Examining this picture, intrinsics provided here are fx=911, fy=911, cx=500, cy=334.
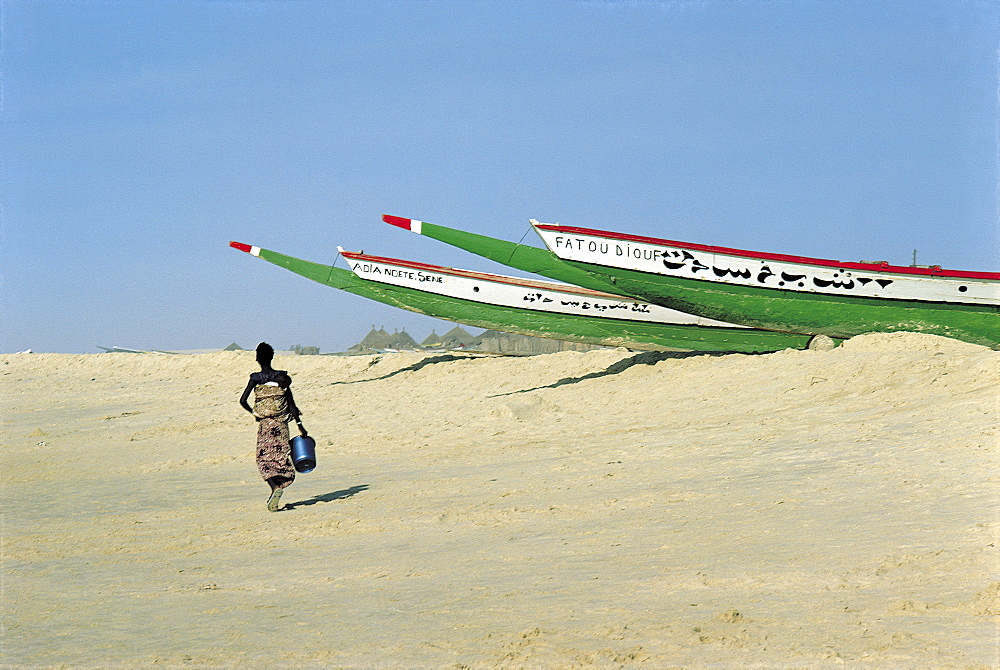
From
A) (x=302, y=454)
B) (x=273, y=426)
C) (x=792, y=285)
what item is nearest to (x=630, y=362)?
(x=792, y=285)

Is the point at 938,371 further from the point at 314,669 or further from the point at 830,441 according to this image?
the point at 314,669

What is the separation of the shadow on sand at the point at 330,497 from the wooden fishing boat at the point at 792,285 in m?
6.64

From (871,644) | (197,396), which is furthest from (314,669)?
(197,396)

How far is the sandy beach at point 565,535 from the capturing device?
3861 mm

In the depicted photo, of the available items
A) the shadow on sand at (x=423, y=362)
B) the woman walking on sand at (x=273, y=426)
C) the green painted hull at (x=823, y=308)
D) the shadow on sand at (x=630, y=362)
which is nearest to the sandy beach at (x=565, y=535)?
the woman walking on sand at (x=273, y=426)

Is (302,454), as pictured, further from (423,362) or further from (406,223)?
(423,362)

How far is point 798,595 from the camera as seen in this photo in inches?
166

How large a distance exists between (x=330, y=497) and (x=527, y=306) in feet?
40.7

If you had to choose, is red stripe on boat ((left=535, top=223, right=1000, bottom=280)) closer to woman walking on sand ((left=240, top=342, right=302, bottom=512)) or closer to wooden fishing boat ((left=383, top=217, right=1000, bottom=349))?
wooden fishing boat ((left=383, top=217, right=1000, bottom=349))

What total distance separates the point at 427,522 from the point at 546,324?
13.7 meters

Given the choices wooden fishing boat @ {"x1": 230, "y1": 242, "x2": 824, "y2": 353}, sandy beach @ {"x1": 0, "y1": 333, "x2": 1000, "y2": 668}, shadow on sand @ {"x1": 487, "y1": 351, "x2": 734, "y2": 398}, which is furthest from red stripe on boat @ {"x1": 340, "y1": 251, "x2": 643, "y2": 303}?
sandy beach @ {"x1": 0, "y1": 333, "x2": 1000, "y2": 668}

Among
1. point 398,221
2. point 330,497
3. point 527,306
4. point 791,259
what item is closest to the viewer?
point 330,497

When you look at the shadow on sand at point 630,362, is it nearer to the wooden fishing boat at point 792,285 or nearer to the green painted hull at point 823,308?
the green painted hull at point 823,308

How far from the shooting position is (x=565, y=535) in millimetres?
5879
